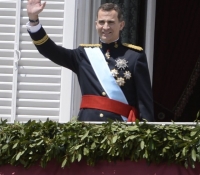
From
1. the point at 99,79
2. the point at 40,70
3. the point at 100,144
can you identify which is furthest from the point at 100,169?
the point at 40,70

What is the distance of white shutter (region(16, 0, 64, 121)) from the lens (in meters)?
8.83

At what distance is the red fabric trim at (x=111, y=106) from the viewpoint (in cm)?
820

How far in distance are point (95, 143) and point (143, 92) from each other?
58 cm

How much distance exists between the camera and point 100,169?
7.88 meters

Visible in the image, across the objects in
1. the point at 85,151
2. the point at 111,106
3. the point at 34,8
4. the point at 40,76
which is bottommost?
the point at 85,151

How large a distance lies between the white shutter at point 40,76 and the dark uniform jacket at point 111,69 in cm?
46

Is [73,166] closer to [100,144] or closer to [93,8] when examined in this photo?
[100,144]

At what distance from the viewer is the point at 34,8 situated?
823 centimetres

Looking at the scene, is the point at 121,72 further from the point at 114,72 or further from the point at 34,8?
the point at 34,8

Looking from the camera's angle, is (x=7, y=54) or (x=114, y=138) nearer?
(x=114, y=138)

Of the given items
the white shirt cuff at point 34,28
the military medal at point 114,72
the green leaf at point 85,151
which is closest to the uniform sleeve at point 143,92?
the military medal at point 114,72

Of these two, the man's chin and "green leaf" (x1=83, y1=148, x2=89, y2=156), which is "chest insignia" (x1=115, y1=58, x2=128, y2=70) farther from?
"green leaf" (x1=83, y1=148, x2=89, y2=156)

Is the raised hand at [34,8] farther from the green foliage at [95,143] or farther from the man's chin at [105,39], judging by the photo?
the green foliage at [95,143]

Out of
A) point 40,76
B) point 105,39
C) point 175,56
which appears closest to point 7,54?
point 40,76
